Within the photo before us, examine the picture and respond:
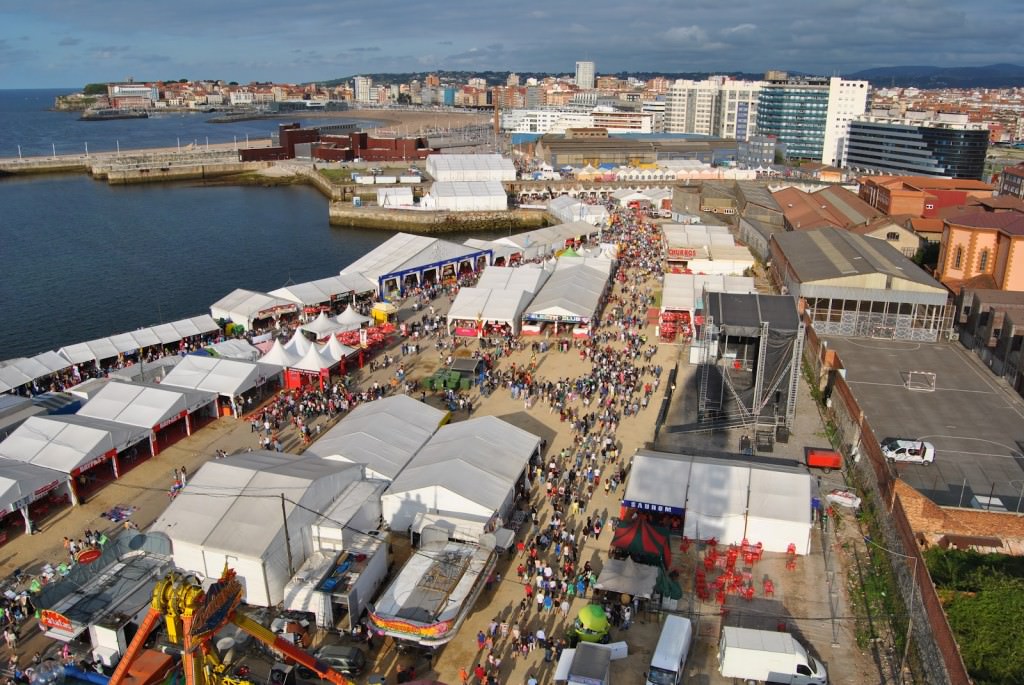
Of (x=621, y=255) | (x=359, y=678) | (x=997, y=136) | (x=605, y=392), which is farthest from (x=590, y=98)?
(x=359, y=678)

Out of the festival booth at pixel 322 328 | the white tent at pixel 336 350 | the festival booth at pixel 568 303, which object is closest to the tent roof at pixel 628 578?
the white tent at pixel 336 350

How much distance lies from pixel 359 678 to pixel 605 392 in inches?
391

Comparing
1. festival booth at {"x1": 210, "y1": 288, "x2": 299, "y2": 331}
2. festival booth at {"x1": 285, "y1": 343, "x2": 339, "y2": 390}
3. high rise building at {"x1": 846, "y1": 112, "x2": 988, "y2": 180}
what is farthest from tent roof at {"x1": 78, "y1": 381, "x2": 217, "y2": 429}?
high rise building at {"x1": 846, "y1": 112, "x2": 988, "y2": 180}

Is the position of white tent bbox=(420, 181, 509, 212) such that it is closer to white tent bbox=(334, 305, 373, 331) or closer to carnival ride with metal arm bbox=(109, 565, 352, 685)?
white tent bbox=(334, 305, 373, 331)

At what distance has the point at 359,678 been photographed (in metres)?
9.27

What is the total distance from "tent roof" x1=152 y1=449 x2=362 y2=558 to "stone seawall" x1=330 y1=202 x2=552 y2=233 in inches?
1287

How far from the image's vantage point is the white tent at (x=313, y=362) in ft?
59.6

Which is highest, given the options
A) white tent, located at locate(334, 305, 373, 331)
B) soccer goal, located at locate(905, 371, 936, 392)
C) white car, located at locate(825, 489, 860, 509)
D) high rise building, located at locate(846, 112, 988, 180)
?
high rise building, located at locate(846, 112, 988, 180)

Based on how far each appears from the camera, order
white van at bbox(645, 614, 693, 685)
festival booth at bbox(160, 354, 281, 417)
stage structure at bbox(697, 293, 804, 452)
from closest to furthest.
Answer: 1. white van at bbox(645, 614, 693, 685)
2. stage structure at bbox(697, 293, 804, 452)
3. festival booth at bbox(160, 354, 281, 417)

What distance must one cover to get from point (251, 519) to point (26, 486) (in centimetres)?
433

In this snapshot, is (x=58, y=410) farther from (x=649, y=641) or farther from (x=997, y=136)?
(x=997, y=136)

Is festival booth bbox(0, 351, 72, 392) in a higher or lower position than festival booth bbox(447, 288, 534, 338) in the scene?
lower

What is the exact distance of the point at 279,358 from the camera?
1822 centimetres

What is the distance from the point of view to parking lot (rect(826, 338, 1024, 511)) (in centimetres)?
1309
